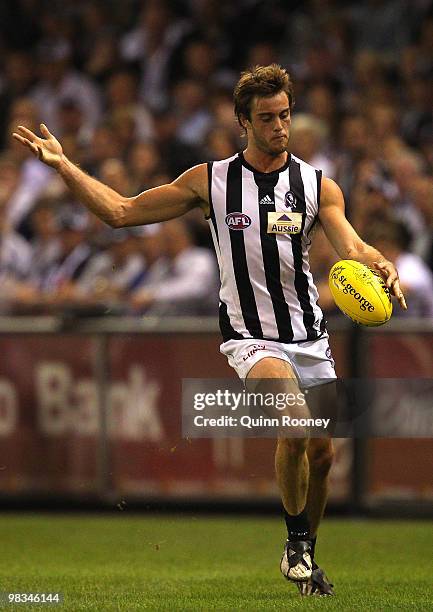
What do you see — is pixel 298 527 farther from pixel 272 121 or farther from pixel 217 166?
pixel 272 121

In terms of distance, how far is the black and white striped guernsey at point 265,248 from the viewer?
655 centimetres

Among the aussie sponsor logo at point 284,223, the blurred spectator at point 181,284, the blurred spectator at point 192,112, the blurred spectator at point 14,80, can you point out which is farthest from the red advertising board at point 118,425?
the blurred spectator at point 14,80

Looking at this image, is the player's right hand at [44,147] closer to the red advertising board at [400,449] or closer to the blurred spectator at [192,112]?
the red advertising board at [400,449]

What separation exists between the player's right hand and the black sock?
202 centimetres

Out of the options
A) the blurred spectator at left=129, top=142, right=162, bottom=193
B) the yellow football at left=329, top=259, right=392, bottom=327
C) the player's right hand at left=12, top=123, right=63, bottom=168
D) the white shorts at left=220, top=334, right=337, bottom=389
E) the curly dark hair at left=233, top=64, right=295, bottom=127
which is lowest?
the white shorts at left=220, top=334, right=337, bottom=389

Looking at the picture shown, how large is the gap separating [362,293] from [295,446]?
2.54ft

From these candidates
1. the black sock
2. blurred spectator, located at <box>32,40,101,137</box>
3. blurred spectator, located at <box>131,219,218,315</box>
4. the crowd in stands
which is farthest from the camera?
blurred spectator, located at <box>32,40,101,137</box>

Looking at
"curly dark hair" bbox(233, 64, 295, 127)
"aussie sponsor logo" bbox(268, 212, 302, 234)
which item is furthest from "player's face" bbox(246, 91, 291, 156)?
"aussie sponsor logo" bbox(268, 212, 302, 234)

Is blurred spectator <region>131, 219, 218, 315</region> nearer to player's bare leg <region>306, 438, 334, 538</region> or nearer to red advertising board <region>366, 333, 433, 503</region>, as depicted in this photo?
red advertising board <region>366, 333, 433, 503</region>

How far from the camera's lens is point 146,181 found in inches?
465

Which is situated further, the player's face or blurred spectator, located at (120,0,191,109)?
blurred spectator, located at (120,0,191,109)

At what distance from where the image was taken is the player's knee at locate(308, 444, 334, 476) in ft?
21.7

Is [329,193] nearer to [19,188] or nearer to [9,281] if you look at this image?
[9,281]

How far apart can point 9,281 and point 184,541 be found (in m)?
3.66
